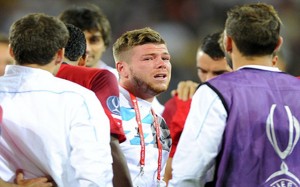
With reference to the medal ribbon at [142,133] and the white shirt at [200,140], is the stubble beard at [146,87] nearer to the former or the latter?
the medal ribbon at [142,133]

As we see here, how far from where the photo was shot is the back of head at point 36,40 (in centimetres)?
352

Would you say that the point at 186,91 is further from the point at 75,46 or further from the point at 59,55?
the point at 59,55

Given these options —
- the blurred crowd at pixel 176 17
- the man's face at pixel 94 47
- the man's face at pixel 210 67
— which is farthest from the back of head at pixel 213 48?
the blurred crowd at pixel 176 17

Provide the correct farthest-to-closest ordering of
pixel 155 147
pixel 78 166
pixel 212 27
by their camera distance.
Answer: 1. pixel 212 27
2. pixel 155 147
3. pixel 78 166

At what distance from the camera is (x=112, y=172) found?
3.53 metres

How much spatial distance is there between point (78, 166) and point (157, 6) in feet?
21.6

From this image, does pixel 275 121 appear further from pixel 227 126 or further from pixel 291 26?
pixel 291 26

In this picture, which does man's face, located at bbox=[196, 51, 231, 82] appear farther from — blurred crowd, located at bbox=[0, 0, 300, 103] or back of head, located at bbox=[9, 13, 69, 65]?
blurred crowd, located at bbox=[0, 0, 300, 103]

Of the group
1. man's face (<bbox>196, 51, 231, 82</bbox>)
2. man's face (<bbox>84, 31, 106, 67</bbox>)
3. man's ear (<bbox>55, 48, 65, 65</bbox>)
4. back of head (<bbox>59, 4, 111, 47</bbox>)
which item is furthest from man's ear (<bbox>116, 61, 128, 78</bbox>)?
back of head (<bbox>59, 4, 111, 47</bbox>)

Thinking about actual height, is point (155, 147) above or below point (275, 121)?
below

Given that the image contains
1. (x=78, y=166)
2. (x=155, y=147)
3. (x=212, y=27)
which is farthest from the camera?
(x=212, y=27)

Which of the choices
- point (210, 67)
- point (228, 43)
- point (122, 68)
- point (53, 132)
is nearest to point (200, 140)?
point (228, 43)

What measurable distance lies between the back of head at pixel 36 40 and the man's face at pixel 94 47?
228 cm

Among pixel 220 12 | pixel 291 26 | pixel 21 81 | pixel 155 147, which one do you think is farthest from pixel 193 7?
pixel 21 81
